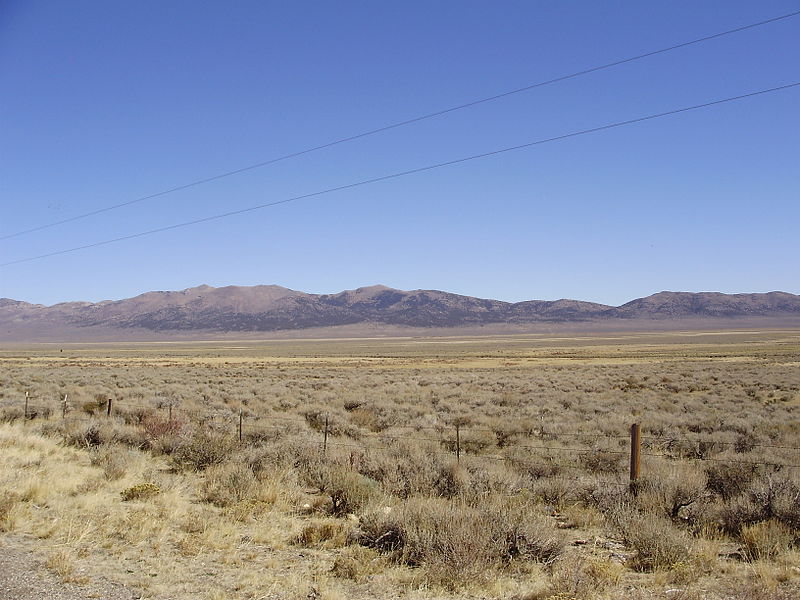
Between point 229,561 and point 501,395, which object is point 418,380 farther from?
point 229,561

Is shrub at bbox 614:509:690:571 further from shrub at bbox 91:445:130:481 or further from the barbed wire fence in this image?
shrub at bbox 91:445:130:481

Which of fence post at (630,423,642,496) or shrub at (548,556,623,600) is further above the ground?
fence post at (630,423,642,496)

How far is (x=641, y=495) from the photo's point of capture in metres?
10.2

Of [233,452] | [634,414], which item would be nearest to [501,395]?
[634,414]

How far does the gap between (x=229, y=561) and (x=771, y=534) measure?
7.22 m

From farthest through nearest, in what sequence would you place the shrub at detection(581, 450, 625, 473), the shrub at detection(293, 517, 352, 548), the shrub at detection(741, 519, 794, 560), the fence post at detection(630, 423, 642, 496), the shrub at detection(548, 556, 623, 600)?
the shrub at detection(581, 450, 625, 473), the fence post at detection(630, 423, 642, 496), the shrub at detection(293, 517, 352, 548), the shrub at detection(741, 519, 794, 560), the shrub at detection(548, 556, 623, 600)

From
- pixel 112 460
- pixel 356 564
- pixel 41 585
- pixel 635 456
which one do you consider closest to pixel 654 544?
pixel 635 456

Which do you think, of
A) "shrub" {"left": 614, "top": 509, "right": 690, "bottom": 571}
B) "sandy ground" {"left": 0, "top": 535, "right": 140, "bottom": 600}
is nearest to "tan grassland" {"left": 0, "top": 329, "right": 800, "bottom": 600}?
"shrub" {"left": 614, "top": 509, "right": 690, "bottom": 571}

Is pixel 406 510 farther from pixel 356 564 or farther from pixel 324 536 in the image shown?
pixel 356 564

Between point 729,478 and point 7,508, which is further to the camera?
point 729,478

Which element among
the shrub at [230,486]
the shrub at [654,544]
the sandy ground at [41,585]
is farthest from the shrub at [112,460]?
the shrub at [654,544]

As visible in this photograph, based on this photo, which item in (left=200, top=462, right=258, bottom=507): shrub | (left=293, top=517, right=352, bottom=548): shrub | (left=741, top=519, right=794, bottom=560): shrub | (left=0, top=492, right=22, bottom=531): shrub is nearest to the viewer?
(left=741, top=519, right=794, bottom=560): shrub

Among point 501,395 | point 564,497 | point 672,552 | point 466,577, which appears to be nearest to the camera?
point 466,577

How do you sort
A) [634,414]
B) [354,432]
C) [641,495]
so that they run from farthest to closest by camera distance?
1. [634,414]
2. [354,432]
3. [641,495]
